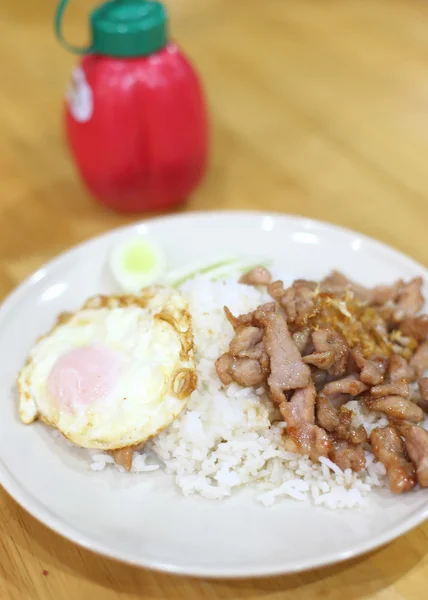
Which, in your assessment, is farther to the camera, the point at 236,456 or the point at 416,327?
the point at 416,327

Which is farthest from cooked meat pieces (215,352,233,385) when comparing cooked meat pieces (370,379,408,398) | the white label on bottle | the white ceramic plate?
the white label on bottle

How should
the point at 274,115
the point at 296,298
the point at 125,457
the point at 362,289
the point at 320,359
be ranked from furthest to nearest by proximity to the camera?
1. the point at 274,115
2. the point at 362,289
3. the point at 296,298
4. the point at 320,359
5. the point at 125,457

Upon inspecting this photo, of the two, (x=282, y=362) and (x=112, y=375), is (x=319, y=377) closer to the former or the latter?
(x=282, y=362)

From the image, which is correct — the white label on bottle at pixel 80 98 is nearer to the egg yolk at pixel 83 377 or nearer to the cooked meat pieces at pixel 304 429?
the egg yolk at pixel 83 377

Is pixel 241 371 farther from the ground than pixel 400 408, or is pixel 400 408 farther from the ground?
pixel 241 371

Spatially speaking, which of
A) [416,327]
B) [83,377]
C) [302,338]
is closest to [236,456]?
[302,338]

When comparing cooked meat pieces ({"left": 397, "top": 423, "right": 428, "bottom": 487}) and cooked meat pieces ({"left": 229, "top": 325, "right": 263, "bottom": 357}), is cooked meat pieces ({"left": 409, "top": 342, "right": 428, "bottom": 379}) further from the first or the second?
cooked meat pieces ({"left": 229, "top": 325, "right": 263, "bottom": 357})

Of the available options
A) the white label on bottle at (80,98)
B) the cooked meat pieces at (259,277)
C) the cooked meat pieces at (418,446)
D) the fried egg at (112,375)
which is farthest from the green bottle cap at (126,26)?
the cooked meat pieces at (418,446)
